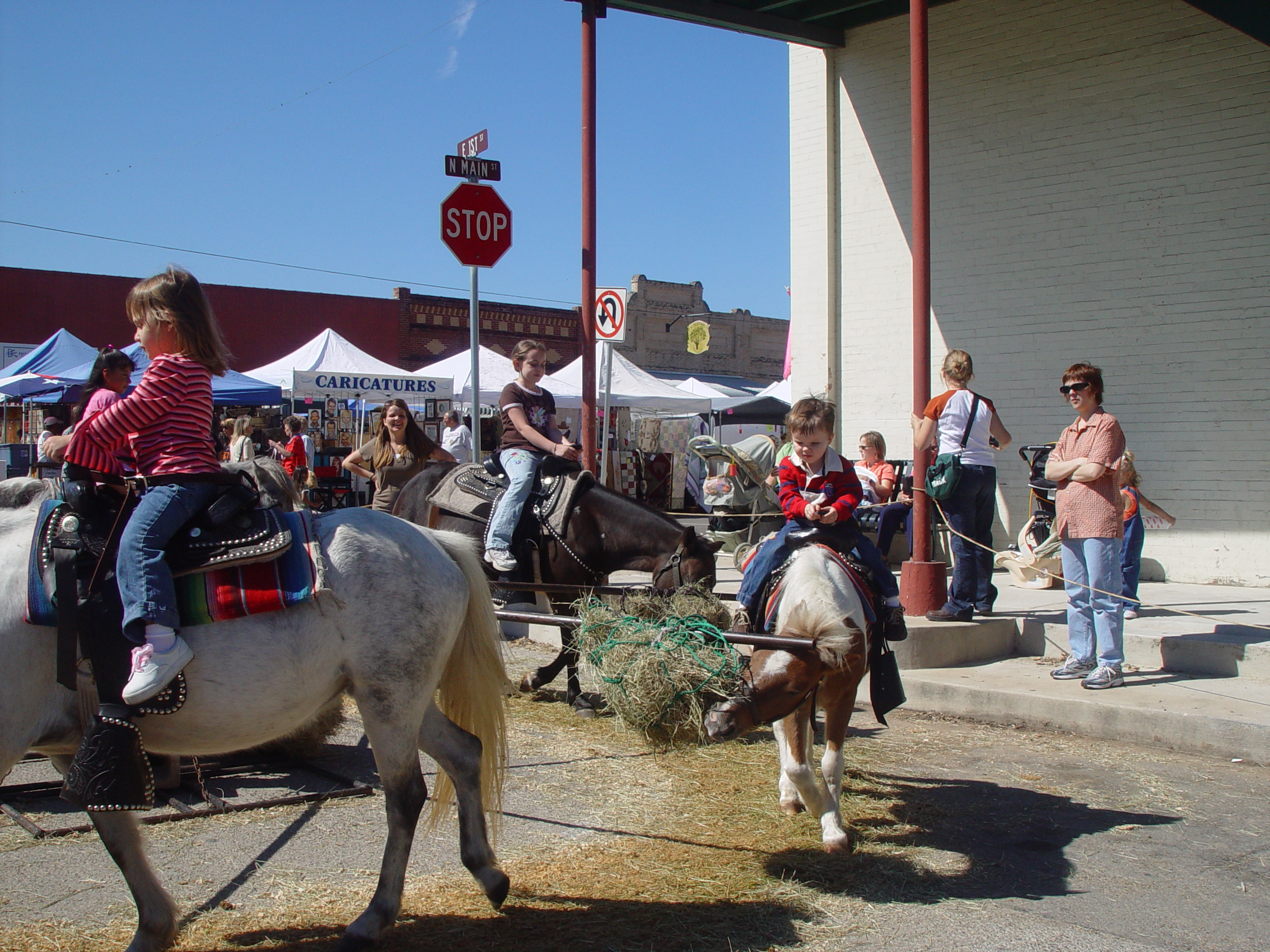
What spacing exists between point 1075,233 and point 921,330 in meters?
4.20

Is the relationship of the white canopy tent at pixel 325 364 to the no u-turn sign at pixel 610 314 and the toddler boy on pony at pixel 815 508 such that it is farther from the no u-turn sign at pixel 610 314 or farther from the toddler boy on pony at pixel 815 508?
the toddler boy on pony at pixel 815 508

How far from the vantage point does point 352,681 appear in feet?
11.1

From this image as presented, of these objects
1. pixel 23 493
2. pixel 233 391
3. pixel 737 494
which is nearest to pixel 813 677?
pixel 23 493

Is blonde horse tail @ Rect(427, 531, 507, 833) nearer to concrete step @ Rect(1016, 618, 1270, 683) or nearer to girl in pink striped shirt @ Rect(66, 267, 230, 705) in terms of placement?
girl in pink striped shirt @ Rect(66, 267, 230, 705)

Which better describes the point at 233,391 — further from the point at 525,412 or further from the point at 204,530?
the point at 204,530

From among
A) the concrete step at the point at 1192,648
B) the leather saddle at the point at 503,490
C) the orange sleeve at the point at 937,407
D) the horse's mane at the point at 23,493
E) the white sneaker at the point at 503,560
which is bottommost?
the concrete step at the point at 1192,648

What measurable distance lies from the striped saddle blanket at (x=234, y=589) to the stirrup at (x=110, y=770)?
0.34 m

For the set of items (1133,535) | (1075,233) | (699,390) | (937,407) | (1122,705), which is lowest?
(1122,705)

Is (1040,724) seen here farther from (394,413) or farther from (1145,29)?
(1145,29)

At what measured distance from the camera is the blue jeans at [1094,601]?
637cm

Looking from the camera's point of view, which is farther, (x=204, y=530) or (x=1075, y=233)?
(x=1075, y=233)

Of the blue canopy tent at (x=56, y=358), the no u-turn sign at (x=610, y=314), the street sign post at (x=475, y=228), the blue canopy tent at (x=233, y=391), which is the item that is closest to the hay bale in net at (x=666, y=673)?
the street sign post at (x=475, y=228)

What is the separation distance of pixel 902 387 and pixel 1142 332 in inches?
105

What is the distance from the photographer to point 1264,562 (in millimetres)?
9438
